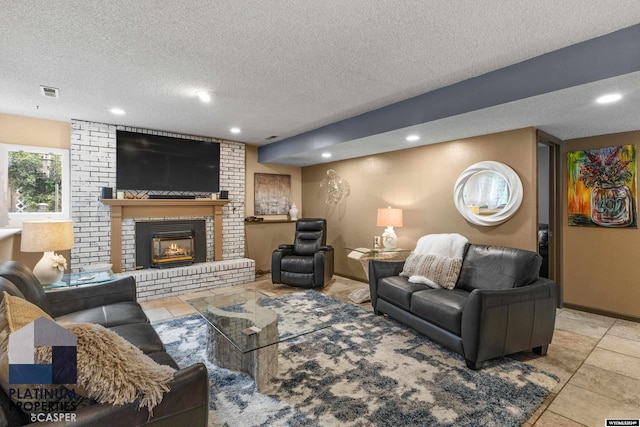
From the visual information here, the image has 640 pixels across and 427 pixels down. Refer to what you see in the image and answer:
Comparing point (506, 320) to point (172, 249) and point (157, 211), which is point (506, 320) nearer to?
point (172, 249)

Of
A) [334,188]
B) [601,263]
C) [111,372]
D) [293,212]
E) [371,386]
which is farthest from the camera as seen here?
[293,212]

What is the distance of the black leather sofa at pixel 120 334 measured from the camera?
104 centimetres

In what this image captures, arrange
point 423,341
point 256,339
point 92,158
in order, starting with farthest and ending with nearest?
point 92,158 → point 423,341 → point 256,339

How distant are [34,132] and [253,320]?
157 inches

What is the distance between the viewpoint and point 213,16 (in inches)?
73.9

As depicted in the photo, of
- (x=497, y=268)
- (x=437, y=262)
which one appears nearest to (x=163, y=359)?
(x=437, y=262)

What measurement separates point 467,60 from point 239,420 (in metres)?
2.94

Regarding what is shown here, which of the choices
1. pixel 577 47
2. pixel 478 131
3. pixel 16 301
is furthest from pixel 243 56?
pixel 478 131

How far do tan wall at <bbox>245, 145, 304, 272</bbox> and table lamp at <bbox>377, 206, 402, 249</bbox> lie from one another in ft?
7.99

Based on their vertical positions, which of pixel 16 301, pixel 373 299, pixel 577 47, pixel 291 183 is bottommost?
pixel 373 299

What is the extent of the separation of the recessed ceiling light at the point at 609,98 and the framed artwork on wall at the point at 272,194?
189 inches

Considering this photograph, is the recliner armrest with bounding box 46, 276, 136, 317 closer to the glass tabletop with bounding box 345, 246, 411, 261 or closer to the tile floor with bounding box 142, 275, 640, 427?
the tile floor with bounding box 142, 275, 640, 427

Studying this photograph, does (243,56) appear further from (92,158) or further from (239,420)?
(92,158)

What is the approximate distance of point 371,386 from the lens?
2.16 metres
